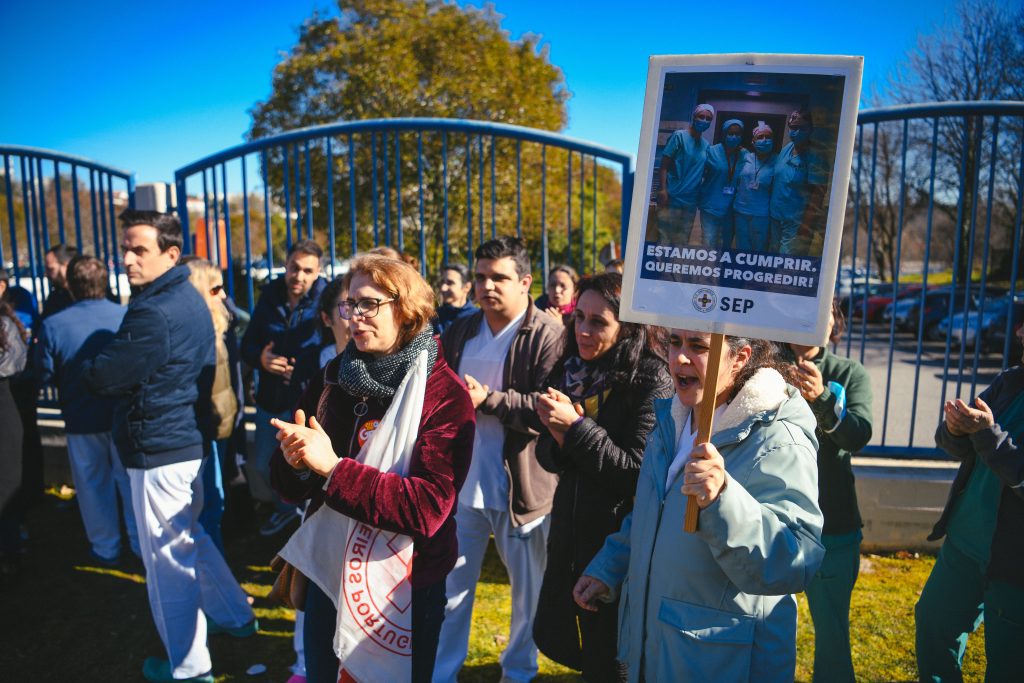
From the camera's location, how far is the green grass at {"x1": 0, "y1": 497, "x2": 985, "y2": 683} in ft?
11.3

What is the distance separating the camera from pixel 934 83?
22.5ft

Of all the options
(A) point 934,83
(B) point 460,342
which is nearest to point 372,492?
(B) point 460,342

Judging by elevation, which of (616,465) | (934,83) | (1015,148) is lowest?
(616,465)

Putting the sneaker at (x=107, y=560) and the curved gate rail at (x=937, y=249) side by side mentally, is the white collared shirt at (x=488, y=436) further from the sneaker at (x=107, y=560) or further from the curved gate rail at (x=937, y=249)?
the sneaker at (x=107, y=560)

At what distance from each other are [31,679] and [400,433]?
2.71 metres

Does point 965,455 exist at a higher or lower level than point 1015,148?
lower

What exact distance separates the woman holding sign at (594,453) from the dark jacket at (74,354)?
130 inches

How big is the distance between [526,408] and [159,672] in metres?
2.18

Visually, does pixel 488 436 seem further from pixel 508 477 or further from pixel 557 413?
pixel 557 413

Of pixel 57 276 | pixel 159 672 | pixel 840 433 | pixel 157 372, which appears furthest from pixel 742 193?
pixel 57 276

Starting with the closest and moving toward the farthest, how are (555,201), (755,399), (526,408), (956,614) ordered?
(755,399)
(956,614)
(526,408)
(555,201)

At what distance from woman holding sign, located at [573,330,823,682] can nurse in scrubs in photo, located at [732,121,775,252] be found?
343mm

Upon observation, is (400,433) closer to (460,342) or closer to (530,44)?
(460,342)

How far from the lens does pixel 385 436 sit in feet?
7.07
